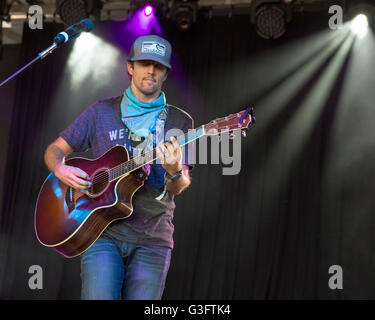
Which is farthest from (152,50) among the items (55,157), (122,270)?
(122,270)

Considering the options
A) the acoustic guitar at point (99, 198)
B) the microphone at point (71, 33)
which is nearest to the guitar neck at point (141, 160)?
the acoustic guitar at point (99, 198)

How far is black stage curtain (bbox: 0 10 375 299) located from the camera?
5457 mm

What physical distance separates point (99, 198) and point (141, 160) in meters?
0.32

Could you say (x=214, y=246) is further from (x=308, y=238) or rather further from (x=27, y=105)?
(x=27, y=105)

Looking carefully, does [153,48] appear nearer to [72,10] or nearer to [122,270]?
[122,270]

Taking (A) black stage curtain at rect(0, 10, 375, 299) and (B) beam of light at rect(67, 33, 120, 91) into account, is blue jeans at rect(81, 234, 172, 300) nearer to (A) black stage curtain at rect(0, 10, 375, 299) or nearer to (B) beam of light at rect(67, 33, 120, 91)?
(A) black stage curtain at rect(0, 10, 375, 299)

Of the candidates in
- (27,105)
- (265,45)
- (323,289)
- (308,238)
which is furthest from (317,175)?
(27,105)

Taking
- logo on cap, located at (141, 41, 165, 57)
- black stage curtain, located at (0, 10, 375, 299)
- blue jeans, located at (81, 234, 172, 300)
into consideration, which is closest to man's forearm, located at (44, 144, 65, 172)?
blue jeans, located at (81, 234, 172, 300)

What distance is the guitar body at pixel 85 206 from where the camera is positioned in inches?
106

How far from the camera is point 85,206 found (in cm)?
283

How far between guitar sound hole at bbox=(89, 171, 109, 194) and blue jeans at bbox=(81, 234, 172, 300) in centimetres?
30

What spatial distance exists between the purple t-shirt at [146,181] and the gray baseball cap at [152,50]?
292mm

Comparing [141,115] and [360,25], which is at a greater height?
[360,25]

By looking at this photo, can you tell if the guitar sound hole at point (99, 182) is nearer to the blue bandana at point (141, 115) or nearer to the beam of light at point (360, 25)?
the blue bandana at point (141, 115)
